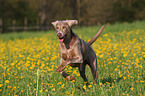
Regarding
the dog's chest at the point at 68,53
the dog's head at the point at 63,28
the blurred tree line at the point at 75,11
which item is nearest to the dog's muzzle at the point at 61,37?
the dog's head at the point at 63,28

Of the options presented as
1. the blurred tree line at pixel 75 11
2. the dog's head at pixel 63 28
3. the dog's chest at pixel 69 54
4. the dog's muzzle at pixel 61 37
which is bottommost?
the dog's chest at pixel 69 54

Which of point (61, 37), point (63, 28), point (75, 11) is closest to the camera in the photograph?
point (61, 37)

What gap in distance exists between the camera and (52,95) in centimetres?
308

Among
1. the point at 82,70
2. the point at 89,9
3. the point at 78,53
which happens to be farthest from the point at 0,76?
the point at 89,9

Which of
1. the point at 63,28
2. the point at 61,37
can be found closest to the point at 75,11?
the point at 63,28

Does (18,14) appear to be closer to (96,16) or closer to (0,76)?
(96,16)

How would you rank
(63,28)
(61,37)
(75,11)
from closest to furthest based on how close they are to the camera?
(61,37) < (63,28) < (75,11)

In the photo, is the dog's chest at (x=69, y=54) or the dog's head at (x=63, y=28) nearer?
the dog's head at (x=63, y=28)

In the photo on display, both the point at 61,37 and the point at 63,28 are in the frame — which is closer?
the point at 61,37

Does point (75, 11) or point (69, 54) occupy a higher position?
point (75, 11)

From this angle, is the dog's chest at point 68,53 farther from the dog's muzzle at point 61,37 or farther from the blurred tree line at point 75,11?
the blurred tree line at point 75,11

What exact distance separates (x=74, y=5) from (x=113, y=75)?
3275 cm

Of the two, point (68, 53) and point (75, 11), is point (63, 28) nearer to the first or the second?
point (68, 53)

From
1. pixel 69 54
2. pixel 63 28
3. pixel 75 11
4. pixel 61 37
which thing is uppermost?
pixel 75 11
